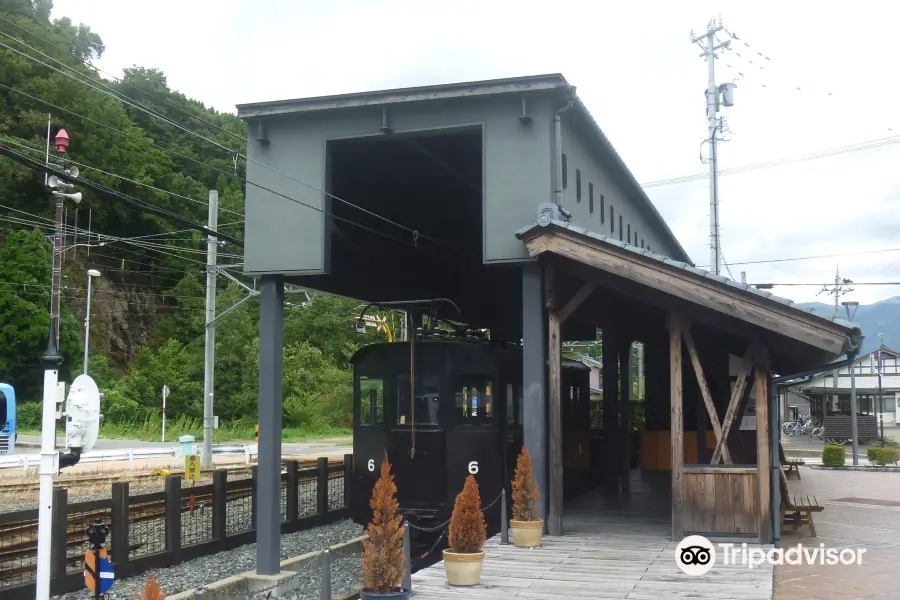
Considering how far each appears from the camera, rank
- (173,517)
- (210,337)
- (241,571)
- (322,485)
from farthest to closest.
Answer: (210,337)
(322,485)
(173,517)
(241,571)

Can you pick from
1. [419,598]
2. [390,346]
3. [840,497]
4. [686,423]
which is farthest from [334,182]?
[840,497]

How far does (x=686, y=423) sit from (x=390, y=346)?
9.06m

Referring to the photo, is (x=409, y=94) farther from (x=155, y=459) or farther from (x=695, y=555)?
(x=155, y=459)

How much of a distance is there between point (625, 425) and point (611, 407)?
61cm

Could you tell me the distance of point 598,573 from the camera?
7.88 m

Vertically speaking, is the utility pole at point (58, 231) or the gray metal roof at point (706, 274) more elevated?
the utility pole at point (58, 231)

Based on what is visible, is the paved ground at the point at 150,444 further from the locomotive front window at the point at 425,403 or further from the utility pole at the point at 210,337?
the locomotive front window at the point at 425,403

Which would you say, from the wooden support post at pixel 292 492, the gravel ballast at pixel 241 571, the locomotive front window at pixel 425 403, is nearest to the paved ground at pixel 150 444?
the wooden support post at pixel 292 492

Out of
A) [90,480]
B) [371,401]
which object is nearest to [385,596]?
[371,401]

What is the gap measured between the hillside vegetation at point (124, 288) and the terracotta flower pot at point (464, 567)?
98.4 ft

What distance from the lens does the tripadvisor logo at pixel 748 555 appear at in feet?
26.9

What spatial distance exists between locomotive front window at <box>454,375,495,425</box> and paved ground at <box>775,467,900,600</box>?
430cm

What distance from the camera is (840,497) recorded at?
1664 cm

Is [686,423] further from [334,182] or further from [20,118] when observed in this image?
[20,118]
